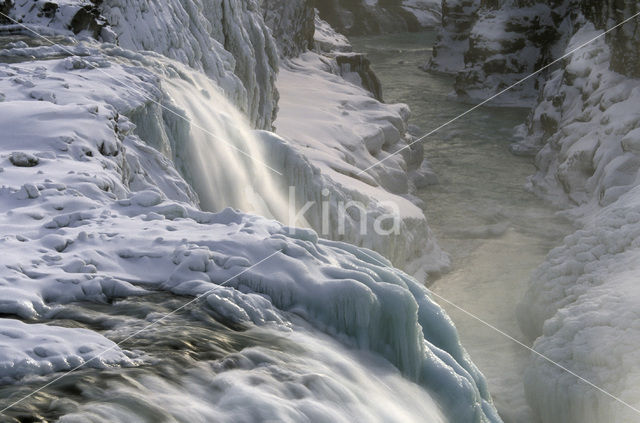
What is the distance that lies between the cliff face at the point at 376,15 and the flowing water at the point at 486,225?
74.8 feet

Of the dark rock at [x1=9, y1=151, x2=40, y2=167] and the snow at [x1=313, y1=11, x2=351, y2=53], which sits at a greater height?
the dark rock at [x1=9, y1=151, x2=40, y2=167]

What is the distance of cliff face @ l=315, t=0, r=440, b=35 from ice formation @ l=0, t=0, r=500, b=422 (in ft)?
174

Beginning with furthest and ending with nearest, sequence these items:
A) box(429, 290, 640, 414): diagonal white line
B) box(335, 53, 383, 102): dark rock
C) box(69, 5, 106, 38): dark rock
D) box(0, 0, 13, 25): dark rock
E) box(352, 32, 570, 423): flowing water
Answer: box(335, 53, 383, 102): dark rock < box(352, 32, 570, 423): flowing water < box(69, 5, 106, 38): dark rock < box(0, 0, 13, 25): dark rock < box(429, 290, 640, 414): diagonal white line

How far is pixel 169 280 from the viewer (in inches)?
200

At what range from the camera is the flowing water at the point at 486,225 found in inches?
582

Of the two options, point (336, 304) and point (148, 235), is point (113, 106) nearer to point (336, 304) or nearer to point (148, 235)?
point (148, 235)

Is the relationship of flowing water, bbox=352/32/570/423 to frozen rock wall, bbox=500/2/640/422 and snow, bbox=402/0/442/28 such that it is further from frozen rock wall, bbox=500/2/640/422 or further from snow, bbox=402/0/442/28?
snow, bbox=402/0/442/28

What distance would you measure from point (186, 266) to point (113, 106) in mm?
3424

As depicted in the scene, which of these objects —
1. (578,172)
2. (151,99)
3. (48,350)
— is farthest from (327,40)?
(48,350)

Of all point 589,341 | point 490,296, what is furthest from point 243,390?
point 490,296

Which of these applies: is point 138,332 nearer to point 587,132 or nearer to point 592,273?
point 592,273

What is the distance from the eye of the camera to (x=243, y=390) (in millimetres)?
4012

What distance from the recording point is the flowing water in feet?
48.5

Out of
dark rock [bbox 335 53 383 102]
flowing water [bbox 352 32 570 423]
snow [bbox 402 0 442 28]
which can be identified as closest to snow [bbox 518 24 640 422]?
flowing water [bbox 352 32 570 423]
